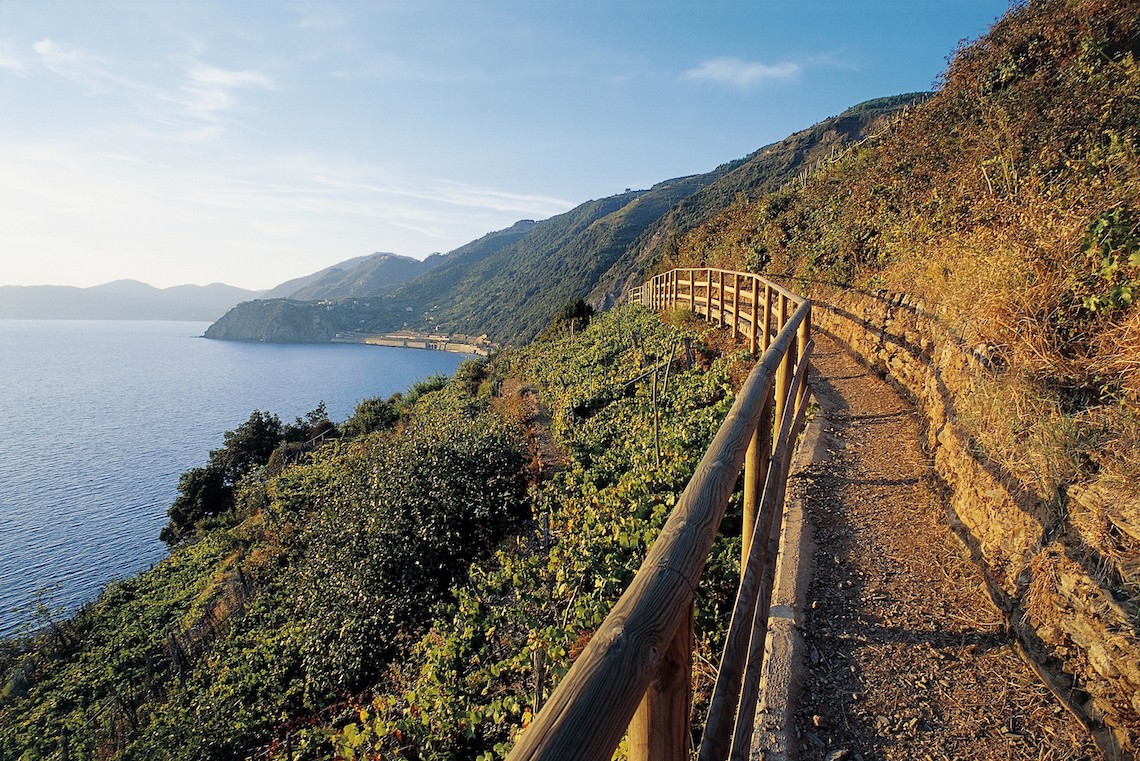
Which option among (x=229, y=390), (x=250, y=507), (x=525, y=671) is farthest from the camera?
(x=229, y=390)

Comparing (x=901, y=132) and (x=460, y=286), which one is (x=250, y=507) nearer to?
(x=901, y=132)

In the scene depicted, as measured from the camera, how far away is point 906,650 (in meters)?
2.48

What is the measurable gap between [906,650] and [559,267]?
365 feet

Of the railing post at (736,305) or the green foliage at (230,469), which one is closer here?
the railing post at (736,305)

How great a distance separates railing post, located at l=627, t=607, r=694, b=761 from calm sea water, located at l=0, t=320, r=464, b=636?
2663 cm

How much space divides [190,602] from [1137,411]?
20.9 meters

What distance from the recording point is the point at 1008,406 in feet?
9.52

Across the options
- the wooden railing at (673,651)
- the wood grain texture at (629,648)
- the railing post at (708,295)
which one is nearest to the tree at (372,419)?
the railing post at (708,295)

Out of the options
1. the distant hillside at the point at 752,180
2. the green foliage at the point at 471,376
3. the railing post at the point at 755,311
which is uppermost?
the distant hillside at the point at 752,180

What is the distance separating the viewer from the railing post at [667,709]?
2.90 feet

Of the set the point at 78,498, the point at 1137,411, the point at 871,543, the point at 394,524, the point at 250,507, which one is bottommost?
the point at 78,498

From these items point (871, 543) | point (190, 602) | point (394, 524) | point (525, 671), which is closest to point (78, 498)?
point (190, 602)

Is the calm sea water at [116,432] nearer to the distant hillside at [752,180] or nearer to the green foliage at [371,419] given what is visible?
the green foliage at [371,419]

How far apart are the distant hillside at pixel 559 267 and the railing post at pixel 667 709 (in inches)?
863
